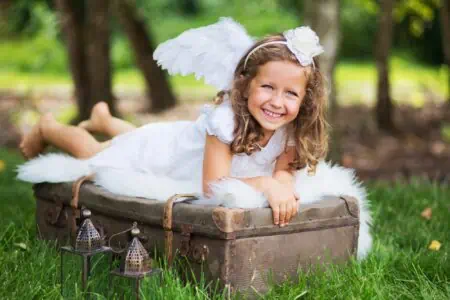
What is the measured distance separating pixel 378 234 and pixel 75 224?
57.3 inches

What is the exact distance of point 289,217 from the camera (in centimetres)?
284

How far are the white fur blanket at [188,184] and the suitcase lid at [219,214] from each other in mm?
48

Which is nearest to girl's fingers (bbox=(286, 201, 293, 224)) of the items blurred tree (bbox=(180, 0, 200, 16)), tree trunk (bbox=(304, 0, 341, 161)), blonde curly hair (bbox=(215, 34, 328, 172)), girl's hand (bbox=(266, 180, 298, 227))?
girl's hand (bbox=(266, 180, 298, 227))

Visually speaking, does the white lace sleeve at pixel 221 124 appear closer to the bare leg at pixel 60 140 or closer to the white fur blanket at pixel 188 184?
the white fur blanket at pixel 188 184

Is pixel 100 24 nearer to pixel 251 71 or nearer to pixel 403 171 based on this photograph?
pixel 403 171

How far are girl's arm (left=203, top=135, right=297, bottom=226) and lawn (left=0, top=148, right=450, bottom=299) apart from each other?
253 millimetres

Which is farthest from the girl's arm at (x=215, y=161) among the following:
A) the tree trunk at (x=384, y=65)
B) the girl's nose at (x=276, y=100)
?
the tree trunk at (x=384, y=65)

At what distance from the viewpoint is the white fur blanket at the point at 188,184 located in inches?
111

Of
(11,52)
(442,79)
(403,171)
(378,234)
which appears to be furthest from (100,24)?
(11,52)

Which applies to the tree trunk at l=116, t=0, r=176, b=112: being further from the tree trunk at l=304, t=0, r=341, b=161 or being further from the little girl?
the little girl

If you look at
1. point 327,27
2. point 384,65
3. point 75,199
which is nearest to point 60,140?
point 75,199

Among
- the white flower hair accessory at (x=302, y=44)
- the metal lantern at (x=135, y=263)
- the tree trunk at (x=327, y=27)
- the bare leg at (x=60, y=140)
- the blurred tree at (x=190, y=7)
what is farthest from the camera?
the blurred tree at (x=190, y=7)

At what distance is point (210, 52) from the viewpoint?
328 cm

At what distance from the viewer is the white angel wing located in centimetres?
323
